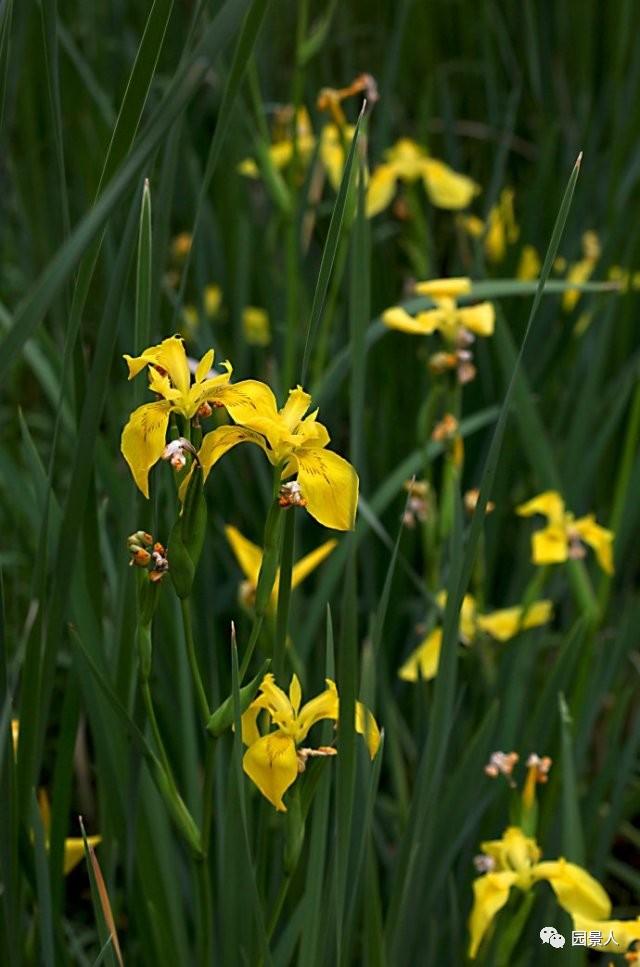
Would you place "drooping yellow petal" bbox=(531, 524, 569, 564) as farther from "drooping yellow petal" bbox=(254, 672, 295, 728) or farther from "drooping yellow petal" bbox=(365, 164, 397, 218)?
"drooping yellow petal" bbox=(365, 164, 397, 218)

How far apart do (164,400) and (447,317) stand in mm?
668

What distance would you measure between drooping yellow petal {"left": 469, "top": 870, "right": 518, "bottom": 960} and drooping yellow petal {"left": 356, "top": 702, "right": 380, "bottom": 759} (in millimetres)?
205

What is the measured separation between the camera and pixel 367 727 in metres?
0.82

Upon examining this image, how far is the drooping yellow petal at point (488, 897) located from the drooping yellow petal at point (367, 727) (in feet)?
0.67

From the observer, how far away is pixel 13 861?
0.86 m

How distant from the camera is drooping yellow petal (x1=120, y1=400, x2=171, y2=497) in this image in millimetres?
726

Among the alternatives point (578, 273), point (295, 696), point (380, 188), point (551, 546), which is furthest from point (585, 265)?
point (295, 696)

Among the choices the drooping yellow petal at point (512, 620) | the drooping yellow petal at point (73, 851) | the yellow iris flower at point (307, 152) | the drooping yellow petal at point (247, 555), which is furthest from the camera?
the yellow iris flower at point (307, 152)

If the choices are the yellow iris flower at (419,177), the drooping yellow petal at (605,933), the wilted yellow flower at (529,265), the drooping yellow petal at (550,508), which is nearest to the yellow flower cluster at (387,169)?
the yellow iris flower at (419,177)

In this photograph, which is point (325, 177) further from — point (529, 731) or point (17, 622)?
point (529, 731)

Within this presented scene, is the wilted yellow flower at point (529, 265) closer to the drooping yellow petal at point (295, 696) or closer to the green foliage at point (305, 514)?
the green foliage at point (305, 514)

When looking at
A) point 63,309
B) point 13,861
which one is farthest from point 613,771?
point 63,309

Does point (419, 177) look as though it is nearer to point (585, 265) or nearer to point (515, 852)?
point (585, 265)

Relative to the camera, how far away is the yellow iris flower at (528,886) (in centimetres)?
100
